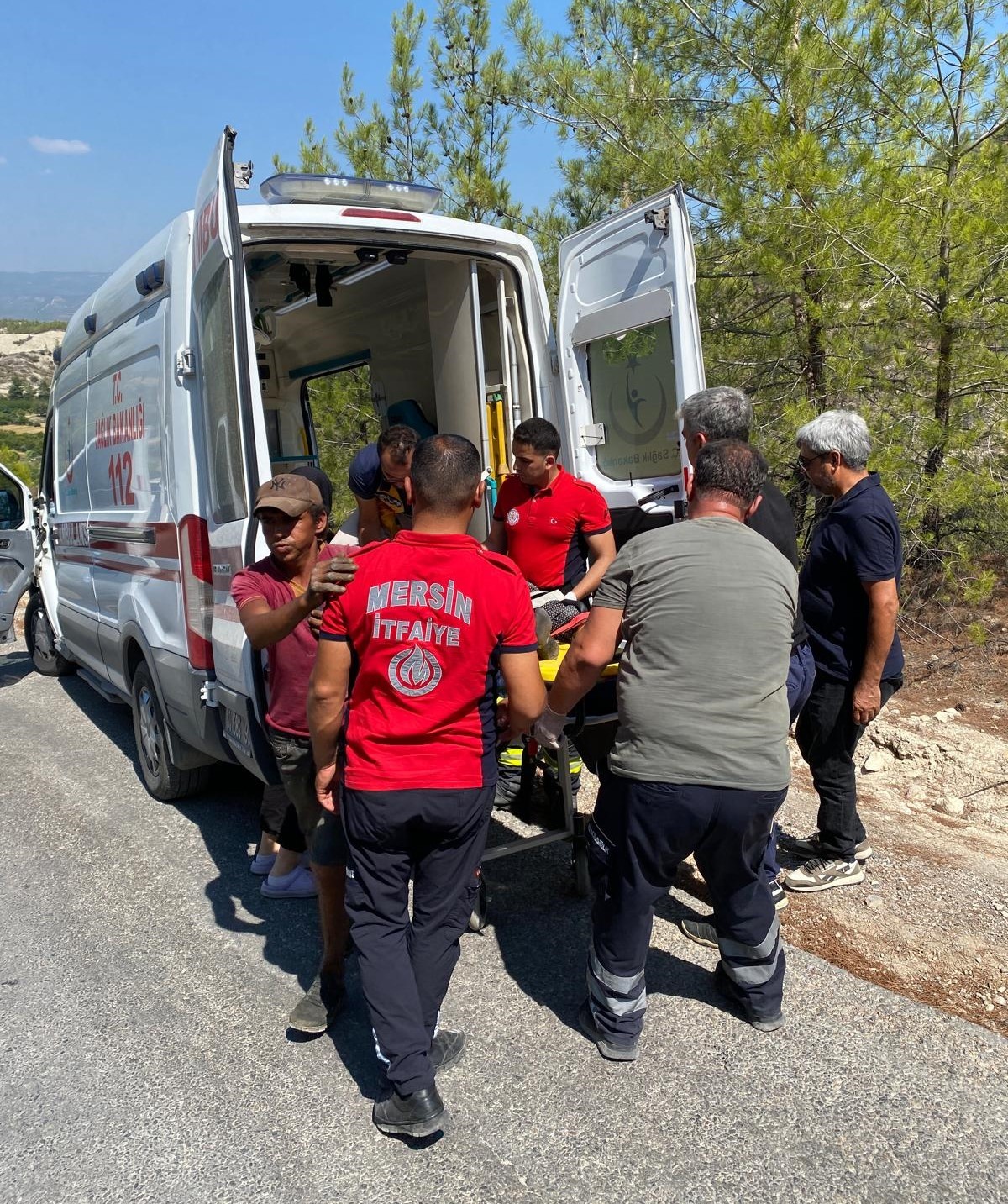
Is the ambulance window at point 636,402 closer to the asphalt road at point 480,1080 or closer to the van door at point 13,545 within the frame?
the asphalt road at point 480,1080

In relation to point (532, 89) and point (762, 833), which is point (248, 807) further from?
point (532, 89)

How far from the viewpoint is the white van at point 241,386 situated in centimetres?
350

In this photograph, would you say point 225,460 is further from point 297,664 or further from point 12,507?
point 12,507

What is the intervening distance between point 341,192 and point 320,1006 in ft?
10.5

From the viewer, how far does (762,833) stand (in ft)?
8.68

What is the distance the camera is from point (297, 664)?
3125mm

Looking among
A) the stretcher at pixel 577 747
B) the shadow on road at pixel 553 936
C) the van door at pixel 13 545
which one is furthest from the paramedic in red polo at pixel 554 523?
the van door at pixel 13 545

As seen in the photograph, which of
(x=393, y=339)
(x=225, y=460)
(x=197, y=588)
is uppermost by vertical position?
(x=393, y=339)

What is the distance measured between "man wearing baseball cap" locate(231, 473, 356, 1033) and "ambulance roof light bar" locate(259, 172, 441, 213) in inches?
59.8

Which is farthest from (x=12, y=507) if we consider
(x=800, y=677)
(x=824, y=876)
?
A: (x=824, y=876)

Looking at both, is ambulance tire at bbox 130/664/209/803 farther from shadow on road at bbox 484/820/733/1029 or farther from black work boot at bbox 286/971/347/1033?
black work boot at bbox 286/971/347/1033

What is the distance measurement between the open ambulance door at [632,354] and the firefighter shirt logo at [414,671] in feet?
6.16

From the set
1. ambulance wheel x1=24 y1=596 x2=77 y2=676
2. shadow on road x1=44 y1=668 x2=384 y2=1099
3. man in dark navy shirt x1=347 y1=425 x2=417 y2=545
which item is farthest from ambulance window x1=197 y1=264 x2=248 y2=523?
ambulance wheel x1=24 y1=596 x2=77 y2=676

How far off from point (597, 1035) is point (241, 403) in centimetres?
235
